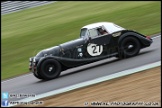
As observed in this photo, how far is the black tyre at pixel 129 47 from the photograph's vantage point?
1112 centimetres

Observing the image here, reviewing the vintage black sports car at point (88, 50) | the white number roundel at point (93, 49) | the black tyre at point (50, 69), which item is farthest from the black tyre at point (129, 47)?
the black tyre at point (50, 69)

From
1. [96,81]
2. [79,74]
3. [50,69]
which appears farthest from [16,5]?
[96,81]

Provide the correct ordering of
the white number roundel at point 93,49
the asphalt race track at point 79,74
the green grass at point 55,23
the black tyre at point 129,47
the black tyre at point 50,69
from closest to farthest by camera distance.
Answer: the asphalt race track at point 79,74
the black tyre at point 50,69
the white number roundel at point 93,49
the black tyre at point 129,47
the green grass at point 55,23

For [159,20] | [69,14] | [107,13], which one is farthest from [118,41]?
[69,14]

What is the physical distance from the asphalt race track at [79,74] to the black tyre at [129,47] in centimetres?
18

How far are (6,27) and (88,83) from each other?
16.4 m

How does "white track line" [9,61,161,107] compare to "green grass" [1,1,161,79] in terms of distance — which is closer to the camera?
"white track line" [9,61,161,107]

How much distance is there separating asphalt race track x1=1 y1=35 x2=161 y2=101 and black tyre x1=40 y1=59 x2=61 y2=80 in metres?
0.19

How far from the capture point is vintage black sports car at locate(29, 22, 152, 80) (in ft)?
35.0

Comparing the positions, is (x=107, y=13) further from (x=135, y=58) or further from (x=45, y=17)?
(x=135, y=58)

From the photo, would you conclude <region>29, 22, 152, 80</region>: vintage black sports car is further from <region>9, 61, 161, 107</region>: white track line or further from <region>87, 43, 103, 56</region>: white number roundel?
<region>9, 61, 161, 107</region>: white track line

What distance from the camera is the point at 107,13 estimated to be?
890 inches

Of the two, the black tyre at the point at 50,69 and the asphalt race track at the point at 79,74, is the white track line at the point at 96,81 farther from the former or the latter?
the black tyre at the point at 50,69

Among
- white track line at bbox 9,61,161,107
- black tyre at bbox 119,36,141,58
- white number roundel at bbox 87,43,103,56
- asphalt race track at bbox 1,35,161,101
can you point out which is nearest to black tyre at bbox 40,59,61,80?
asphalt race track at bbox 1,35,161,101
